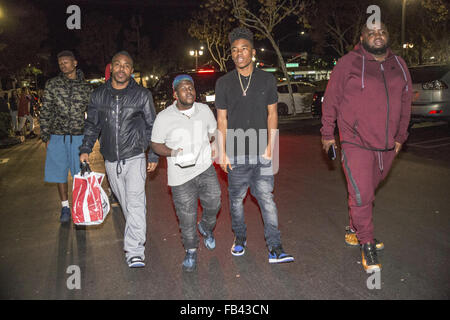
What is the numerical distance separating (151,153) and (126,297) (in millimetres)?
1389

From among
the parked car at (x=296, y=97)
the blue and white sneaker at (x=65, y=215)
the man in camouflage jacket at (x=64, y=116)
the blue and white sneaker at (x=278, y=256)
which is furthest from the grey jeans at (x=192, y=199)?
the parked car at (x=296, y=97)

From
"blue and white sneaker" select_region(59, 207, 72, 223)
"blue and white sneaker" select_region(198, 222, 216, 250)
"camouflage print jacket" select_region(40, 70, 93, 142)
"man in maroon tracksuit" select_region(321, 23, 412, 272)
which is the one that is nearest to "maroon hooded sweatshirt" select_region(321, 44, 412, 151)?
"man in maroon tracksuit" select_region(321, 23, 412, 272)

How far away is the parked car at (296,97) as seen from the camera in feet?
61.6

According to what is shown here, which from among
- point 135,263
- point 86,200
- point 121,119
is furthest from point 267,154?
point 86,200

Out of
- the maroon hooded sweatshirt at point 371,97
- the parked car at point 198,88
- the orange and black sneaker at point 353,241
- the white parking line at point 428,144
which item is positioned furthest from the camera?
the parked car at point 198,88

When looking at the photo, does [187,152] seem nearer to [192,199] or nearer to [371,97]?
[192,199]

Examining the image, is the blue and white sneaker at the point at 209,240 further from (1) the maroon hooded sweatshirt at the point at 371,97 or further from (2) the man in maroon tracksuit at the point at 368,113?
(1) the maroon hooded sweatshirt at the point at 371,97

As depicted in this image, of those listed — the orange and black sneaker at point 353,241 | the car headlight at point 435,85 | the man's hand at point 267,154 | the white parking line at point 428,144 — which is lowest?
the orange and black sneaker at point 353,241

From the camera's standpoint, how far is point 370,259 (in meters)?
3.89

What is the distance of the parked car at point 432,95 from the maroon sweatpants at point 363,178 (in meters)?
7.63

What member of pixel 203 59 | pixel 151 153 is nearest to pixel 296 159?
pixel 151 153

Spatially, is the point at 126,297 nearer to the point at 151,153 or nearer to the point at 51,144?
the point at 151,153

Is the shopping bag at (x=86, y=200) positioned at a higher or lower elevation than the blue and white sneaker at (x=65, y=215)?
higher
